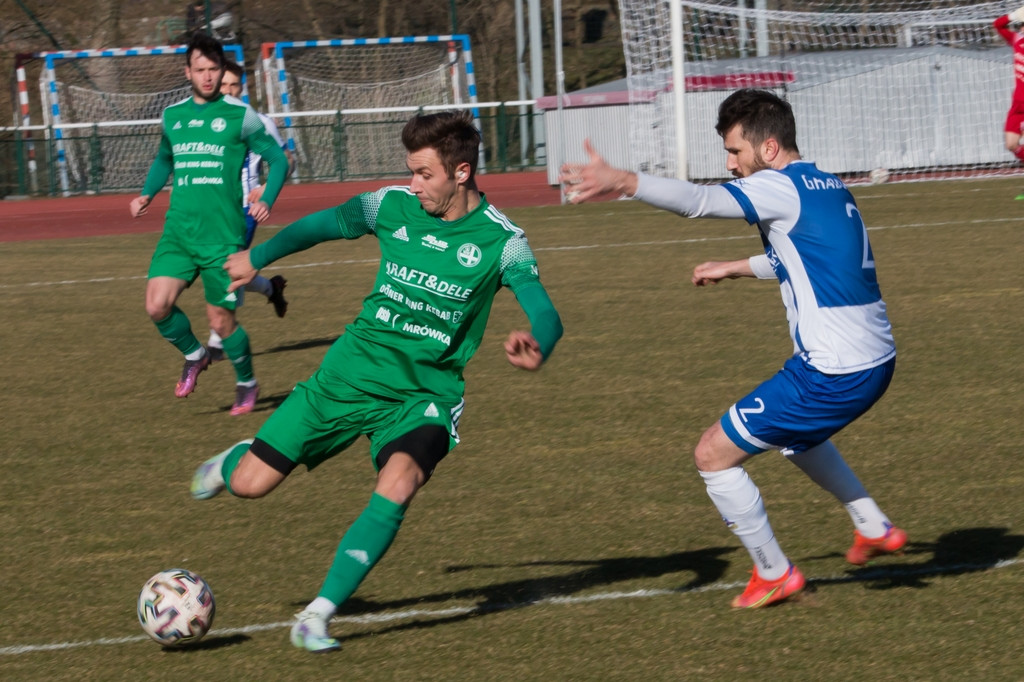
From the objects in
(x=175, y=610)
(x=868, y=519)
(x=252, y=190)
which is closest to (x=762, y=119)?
(x=868, y=519)

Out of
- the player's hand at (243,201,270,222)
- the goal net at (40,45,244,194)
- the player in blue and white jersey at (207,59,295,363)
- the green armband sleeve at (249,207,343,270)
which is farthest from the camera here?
the goal net at (40,45,244,194)

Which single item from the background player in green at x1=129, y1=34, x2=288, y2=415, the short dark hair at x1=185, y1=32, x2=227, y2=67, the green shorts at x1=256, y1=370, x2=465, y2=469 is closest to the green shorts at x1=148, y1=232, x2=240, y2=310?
the background player in green at x1=129, y1=34, x2=288, y2=415

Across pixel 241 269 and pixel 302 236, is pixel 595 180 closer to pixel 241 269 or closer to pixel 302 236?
pixel 302 236

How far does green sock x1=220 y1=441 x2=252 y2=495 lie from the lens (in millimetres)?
4648

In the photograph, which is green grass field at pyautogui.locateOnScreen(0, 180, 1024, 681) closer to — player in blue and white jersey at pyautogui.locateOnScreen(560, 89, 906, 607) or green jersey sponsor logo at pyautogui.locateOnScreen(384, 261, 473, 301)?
player in blue and white jersey at pyautogui.locateOnScreen(560, 89, 906, 607)

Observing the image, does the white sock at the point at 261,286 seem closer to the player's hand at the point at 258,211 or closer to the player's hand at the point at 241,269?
the player's hand at the point at 258,211

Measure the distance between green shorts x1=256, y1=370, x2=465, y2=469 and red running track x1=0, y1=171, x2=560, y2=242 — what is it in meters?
17.0

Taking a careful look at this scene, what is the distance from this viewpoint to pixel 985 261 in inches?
491

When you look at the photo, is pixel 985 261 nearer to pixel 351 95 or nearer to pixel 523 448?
pixel 523 448

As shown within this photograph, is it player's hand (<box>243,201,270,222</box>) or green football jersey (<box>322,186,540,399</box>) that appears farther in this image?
player's hand (<box>243,201,270,222</box>)

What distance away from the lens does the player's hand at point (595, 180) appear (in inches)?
157

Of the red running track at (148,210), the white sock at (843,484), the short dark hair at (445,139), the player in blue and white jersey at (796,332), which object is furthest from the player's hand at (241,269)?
the red running track at (148,210)

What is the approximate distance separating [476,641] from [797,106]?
19343 millimetres

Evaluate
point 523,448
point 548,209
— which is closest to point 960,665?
point 523,448
